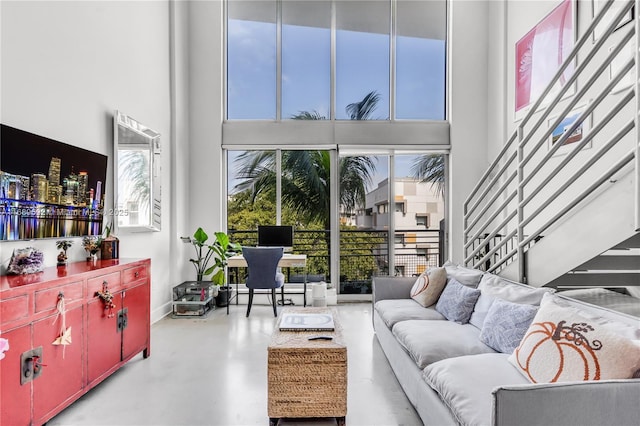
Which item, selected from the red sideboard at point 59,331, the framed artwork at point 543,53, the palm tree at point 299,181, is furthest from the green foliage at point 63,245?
the framed artwork at point 543,53

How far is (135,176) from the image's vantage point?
13.4ft

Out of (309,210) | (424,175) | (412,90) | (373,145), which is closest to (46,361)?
(309,210)

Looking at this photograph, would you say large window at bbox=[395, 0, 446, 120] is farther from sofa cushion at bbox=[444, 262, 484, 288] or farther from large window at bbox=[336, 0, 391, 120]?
sofa cushion at bbox=[444, 262, 484, 288]

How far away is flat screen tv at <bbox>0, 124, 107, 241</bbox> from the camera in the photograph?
7.77ft

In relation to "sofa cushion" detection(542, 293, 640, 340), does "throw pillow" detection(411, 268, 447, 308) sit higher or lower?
lower

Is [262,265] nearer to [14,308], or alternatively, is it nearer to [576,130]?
[14,308]

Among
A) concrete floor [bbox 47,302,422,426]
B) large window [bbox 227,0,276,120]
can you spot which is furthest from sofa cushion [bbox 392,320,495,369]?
large window [bbox 227,0,276,120]

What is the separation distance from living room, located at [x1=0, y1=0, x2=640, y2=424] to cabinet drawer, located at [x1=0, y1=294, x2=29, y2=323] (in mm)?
898

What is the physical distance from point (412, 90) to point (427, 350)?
4609 millimetres

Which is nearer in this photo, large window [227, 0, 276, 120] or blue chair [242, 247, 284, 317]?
blue chair [242, 247, 284, 317]

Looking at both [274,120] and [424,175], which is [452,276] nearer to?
[424,175]

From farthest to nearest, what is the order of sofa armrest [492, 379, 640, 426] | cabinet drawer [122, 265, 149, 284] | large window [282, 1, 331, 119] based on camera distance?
large window [282, 1, 331, 119]
cabinet drawer [122, 265, 149, 284]
sofa armrest [492, 379, 640, 426]

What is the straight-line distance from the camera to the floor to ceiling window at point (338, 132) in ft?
19.0

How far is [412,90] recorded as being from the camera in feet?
19.4
